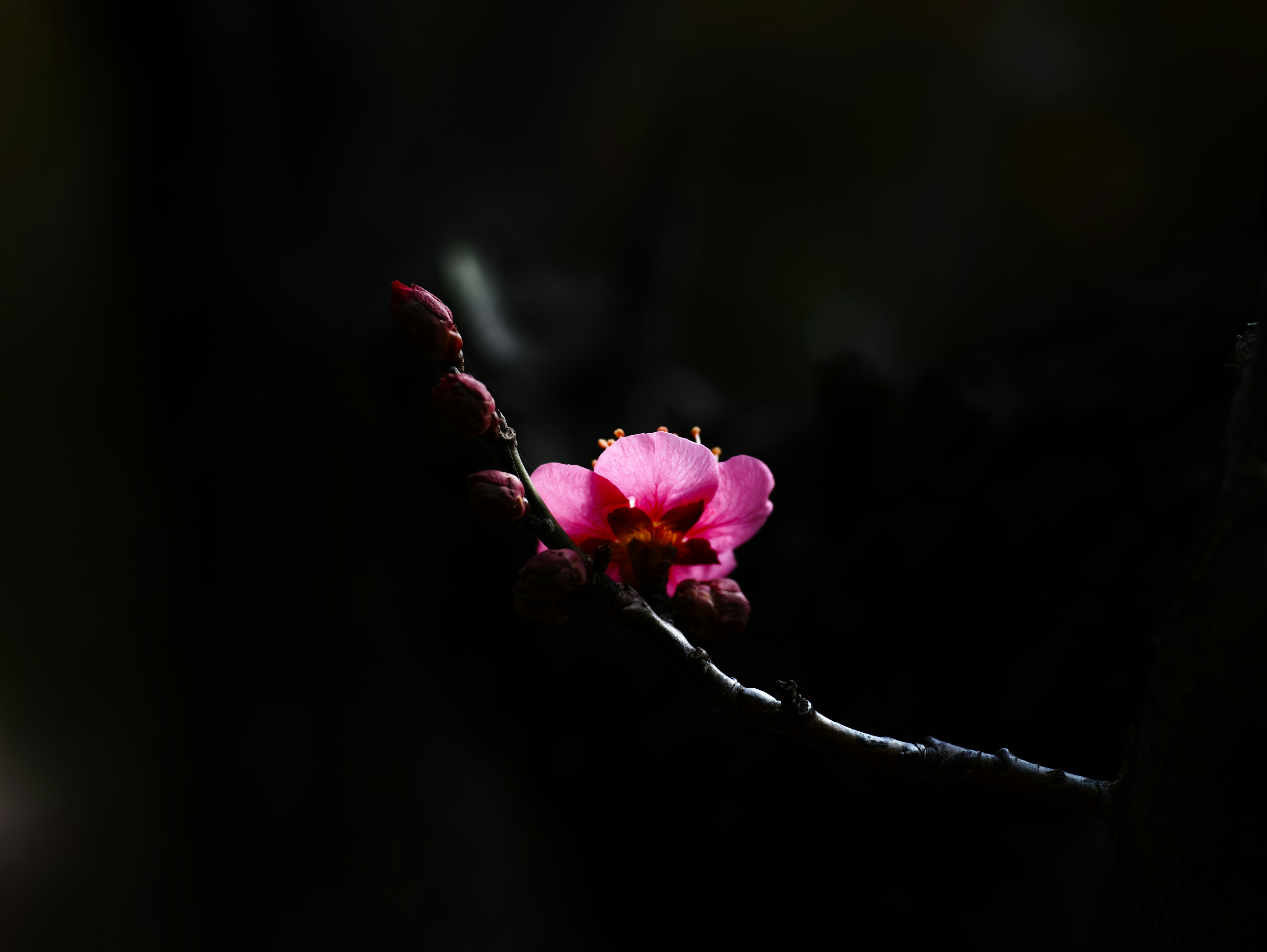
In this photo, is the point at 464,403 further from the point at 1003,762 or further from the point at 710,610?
the point at 1003,762

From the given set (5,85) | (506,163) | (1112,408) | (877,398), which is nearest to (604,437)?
(877,398)

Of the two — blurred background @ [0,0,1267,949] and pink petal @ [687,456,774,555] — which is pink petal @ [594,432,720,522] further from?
Answer: blurred background @ [0,0,1267,949]

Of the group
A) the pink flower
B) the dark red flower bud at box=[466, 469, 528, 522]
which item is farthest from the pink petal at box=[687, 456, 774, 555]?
the dark red flower bud at box=[466, 469, 528, 522]

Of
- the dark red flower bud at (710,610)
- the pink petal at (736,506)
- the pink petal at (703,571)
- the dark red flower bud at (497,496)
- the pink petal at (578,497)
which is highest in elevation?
the pink petal at (736,506)

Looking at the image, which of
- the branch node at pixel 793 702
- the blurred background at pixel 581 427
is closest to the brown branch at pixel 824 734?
the branch node at pixel 793 702

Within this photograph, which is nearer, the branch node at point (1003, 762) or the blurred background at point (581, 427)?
the branch node at point (1003, 762)

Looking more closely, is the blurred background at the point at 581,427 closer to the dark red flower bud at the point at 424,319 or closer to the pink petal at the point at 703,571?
the pink petal at the point at 703,571

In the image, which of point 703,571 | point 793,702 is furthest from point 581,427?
point 793,702

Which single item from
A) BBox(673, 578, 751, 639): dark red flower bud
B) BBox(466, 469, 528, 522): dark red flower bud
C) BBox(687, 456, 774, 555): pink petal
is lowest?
BBox(466, 469, 528, 522): dark red flower bud
